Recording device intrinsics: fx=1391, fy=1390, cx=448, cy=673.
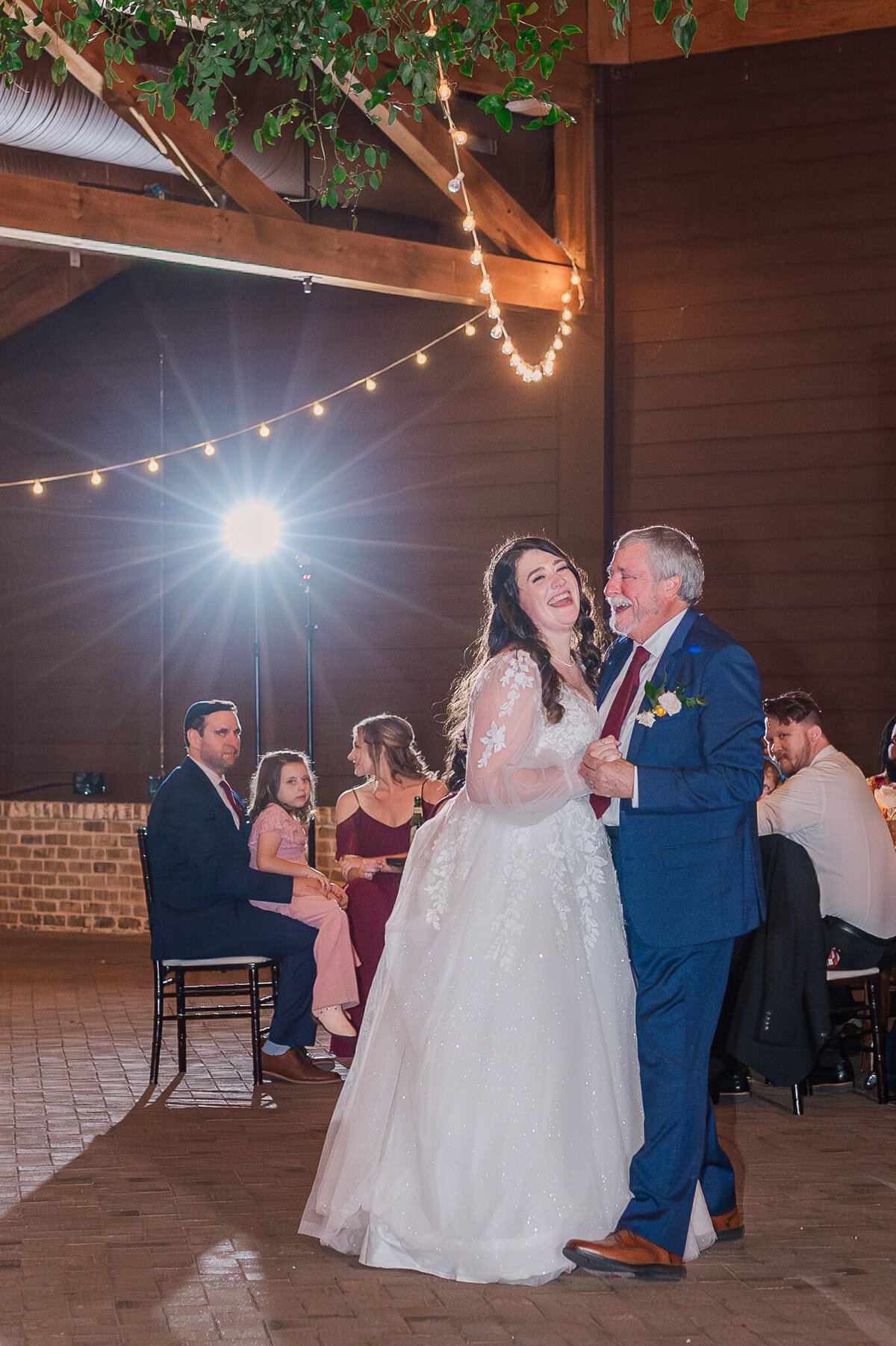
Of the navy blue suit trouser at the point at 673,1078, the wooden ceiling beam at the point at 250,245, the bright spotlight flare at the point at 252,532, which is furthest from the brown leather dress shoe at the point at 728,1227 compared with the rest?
the bright spotlight flare at the point at 252,532

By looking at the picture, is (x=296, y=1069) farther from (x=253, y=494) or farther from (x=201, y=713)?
(x=253, y=494)

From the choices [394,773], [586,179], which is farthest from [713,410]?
[394,773]

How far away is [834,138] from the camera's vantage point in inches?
290

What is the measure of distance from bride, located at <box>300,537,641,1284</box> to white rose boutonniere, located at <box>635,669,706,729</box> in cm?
29

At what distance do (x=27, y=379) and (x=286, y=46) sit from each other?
6709mm

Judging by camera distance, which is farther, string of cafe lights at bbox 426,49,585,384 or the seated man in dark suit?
string of cafe lights at bbox 426,49,585,384

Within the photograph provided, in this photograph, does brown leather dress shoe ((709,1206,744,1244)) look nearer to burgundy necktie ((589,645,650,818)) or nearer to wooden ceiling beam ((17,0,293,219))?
burgundy necktie ((589,645,650,818))

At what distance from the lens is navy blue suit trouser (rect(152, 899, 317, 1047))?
16.6 ft

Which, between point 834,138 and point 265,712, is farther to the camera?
point 265,712

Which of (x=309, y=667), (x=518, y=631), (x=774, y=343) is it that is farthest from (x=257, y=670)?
(x=518, y=631)

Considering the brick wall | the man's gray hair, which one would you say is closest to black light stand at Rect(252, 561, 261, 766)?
the brick wall

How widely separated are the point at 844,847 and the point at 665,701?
200 centimetres

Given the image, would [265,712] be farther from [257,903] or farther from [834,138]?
[834,138]

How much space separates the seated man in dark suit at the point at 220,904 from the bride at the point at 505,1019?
6.01 ft
